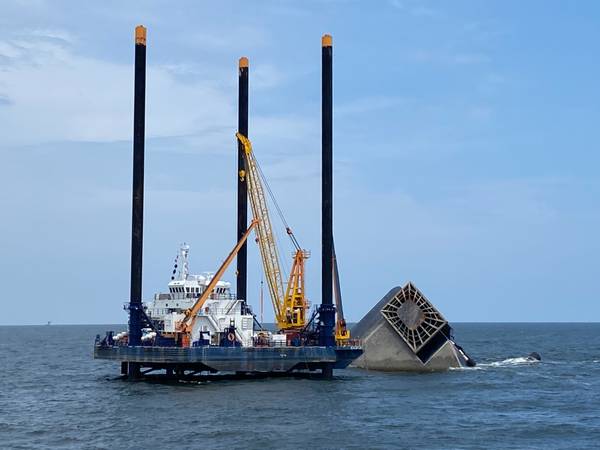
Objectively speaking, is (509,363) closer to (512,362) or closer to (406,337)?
(512,362)

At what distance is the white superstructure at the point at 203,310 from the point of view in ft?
251

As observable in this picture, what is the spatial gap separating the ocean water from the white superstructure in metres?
4.22

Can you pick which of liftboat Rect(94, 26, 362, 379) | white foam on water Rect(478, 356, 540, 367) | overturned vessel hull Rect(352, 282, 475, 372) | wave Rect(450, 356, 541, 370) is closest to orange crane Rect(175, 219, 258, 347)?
liftboat Rect(94, 26, 362, 379)

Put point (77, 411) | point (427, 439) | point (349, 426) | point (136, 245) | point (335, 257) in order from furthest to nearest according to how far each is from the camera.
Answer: point (335, 257), point (136, 245), point (77, 411), point (349, 426), point (427, 439)

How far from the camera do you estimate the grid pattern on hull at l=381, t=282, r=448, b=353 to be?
292 ft

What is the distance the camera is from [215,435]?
169 feet

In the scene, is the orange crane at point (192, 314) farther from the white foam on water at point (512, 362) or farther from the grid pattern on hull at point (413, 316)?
the white foam on water at point (512, 362)

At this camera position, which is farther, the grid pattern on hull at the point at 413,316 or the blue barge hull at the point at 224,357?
the grid pattern on hull at the point at 413,316

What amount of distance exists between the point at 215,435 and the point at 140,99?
34.6 metres

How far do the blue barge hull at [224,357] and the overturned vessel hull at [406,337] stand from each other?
12824 millimetres

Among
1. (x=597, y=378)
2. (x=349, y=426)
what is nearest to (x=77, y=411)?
(x=349, y=426)

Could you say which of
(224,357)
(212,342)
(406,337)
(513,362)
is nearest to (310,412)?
(224,357)

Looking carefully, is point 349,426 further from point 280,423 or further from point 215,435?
point 215,435

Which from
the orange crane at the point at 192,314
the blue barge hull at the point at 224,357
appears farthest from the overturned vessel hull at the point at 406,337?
the orange crane at the point at 192,314
